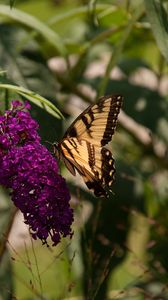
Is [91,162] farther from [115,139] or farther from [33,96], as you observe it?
[115,139]

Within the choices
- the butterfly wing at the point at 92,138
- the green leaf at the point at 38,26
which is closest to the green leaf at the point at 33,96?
the butterfly wing at the point at 92,138

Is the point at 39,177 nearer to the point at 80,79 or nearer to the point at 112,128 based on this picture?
the point at 112,128

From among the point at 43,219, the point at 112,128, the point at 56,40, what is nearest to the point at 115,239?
the point at 56,40

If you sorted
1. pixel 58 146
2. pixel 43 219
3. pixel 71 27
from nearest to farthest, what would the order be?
pixel 43 219 < pixel 58 146 < pixel 71 27

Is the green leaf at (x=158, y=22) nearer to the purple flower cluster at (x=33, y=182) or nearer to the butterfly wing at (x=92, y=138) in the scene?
the butterfly wing at (x=92, y=138)

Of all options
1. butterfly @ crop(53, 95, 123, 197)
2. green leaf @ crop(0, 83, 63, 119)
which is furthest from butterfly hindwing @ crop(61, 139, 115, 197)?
green leaf @ crop(0, 83, 63, 119)

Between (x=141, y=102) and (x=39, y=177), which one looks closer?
(x=39, y=177)
